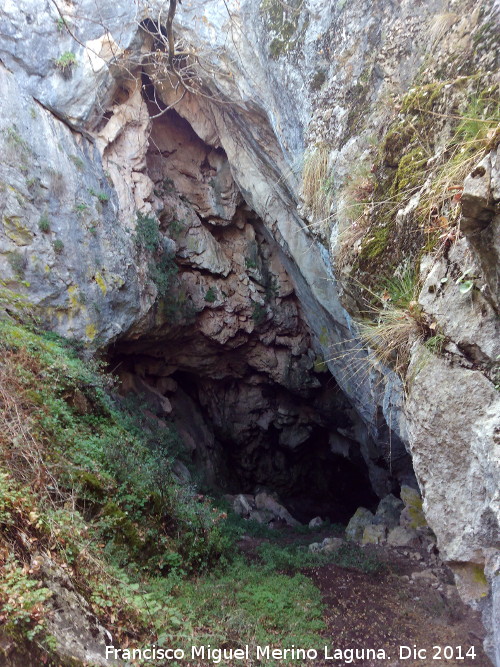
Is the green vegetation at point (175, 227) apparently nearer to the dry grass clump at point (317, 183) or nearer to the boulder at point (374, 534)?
the dry grass clump at point (317, 183)

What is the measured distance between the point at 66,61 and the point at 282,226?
16.8ft

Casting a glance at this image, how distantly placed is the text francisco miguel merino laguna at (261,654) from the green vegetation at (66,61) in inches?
369

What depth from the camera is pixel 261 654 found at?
3689 millimetres

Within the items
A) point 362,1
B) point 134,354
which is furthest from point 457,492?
point 134,354

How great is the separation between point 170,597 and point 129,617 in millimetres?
815

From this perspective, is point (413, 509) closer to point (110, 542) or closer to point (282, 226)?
point (282, 226)

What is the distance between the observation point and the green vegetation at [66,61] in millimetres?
8383

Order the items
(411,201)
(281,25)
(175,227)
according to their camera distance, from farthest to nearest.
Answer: (175,227) < (281,25) < (411,201)

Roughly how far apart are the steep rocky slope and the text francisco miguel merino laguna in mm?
1771

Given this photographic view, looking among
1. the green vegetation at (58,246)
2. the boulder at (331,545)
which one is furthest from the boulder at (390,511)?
the green vegetation at (58,246)

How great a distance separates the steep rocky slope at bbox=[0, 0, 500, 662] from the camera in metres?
2.84

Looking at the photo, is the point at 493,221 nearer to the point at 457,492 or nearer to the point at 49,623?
the point at 457,492

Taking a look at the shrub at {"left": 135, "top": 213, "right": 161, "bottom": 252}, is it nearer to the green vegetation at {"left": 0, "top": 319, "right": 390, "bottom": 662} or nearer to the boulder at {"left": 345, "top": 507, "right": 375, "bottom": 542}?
the green vegetation at {"left": 0, "top": 319, "right": 390, "bottom": 662}

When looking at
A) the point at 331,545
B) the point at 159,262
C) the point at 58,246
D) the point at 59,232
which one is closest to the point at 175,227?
the point at 159,262
